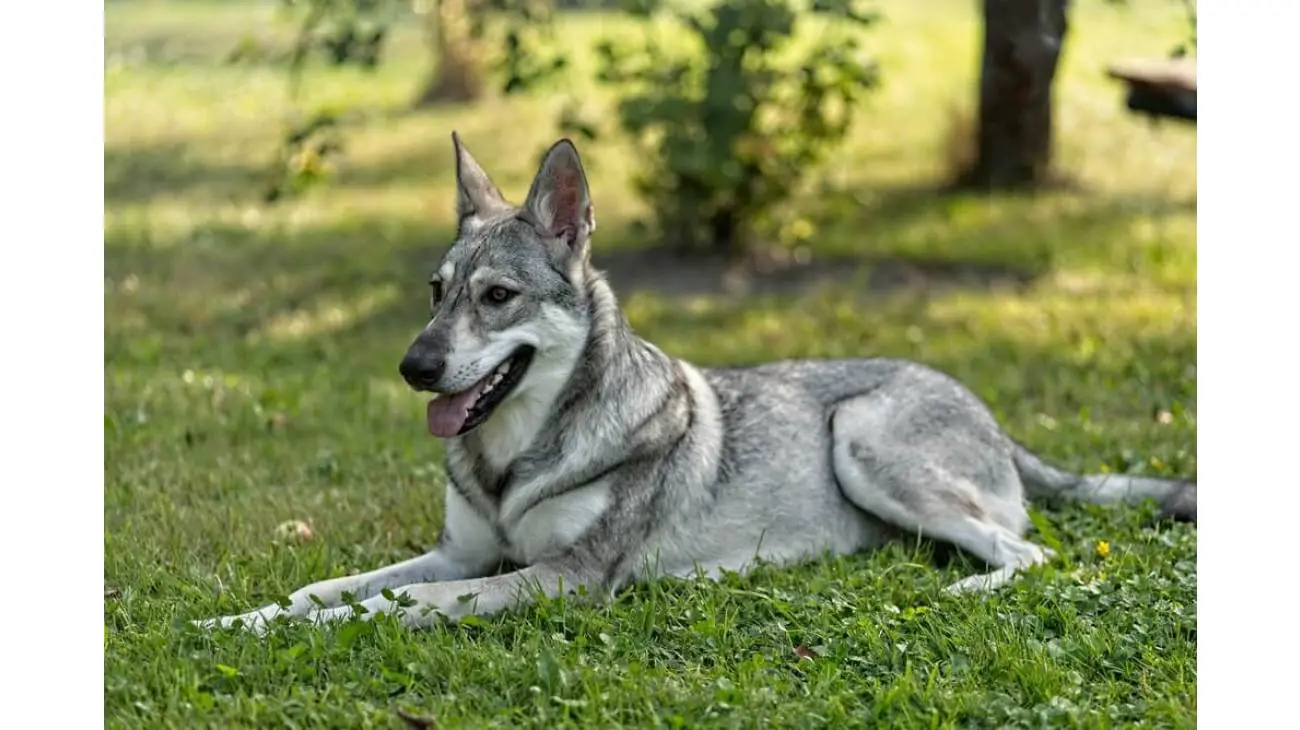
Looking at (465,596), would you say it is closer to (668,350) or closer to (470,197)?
(470,197)

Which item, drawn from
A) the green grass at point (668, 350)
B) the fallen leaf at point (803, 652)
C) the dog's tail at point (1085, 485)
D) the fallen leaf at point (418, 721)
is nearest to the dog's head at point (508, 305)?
the green grass at point (668, 350)

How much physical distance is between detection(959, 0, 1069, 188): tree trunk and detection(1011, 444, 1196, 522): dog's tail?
304cm

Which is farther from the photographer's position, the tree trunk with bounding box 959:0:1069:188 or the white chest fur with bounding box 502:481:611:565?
the tree trunk with bounding box 959:0:1069:188

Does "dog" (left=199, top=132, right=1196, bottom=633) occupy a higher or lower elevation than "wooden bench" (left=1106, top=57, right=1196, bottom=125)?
lower

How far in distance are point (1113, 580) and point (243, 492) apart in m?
3.70

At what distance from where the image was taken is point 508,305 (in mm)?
5164

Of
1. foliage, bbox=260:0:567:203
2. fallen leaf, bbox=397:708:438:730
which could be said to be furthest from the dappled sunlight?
fallen leaf, bbox=397:708:438:730

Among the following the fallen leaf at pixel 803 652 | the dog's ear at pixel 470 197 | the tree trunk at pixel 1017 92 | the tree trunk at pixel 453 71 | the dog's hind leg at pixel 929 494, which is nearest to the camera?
the fallen leaf at pixel 803 652

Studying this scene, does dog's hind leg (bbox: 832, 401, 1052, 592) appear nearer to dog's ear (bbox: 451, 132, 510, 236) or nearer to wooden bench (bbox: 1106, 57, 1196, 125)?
dog's ear (bbox: 451, 132, 510, 236)

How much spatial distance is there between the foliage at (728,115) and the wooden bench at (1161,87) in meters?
1.72

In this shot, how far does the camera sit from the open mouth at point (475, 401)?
16.7 feet

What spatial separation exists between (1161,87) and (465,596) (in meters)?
6.62

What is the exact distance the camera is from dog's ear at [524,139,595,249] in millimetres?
5230

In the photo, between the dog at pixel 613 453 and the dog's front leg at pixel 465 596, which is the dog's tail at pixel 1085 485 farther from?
the dog's front leg at pixel 465 596
